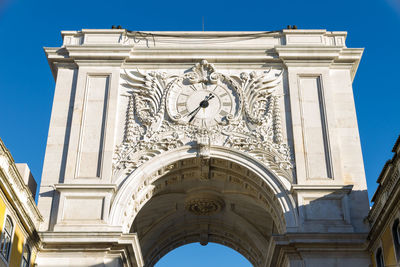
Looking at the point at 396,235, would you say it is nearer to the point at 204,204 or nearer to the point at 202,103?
the point at 202,103

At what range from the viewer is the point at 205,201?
2930cm

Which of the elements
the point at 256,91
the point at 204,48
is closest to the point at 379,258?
the point at 256,91

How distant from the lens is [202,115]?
26312mm

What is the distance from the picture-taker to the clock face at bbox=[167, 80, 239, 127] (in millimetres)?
26188

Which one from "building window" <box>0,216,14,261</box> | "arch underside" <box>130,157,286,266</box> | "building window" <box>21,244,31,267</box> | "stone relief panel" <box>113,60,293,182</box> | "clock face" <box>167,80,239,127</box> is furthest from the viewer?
"clock face" <box>167,80,239,127</box>

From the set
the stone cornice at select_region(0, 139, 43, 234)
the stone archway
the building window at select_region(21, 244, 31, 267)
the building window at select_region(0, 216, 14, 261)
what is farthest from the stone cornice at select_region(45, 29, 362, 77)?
the building window at select_region(0, 216, 14, 261)

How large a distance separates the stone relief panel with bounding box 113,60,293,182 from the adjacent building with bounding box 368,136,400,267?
14.6 feet

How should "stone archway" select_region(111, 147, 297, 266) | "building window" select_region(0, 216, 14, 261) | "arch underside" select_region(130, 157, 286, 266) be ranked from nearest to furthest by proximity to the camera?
1. "building window" select_region(0, 216, 14, 261)
2. "stone archway" select_region(111, 147, 297, 266)
3. "arch underside" select_region(130, 157, 286, 266)

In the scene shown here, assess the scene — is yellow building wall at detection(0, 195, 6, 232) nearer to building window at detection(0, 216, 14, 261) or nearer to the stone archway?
building window at detection(0, 216, 14, 261)

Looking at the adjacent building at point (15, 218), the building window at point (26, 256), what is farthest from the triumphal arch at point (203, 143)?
the adjacent building at point (15, 218)

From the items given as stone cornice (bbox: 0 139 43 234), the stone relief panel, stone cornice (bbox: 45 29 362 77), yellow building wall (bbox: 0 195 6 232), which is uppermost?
stone cornice (bbox: 45 29 362 77)

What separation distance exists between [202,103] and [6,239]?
10.4 m

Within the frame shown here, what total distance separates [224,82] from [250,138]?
318 cm

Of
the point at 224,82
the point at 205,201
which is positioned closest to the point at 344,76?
the point at 224,82
